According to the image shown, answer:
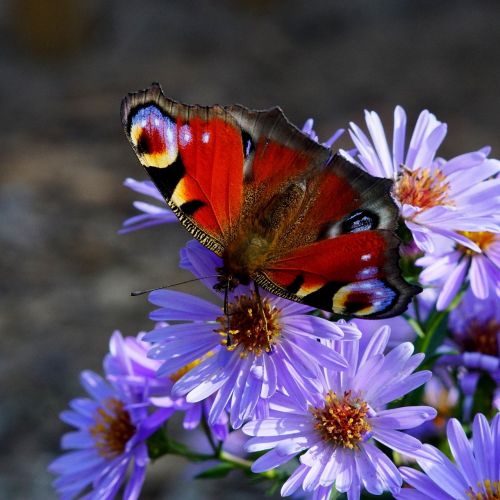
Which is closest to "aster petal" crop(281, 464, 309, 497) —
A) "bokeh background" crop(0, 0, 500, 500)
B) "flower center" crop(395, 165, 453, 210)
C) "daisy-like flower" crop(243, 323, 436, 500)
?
"daisy-like flower" crop(243, 323, 436, 500)

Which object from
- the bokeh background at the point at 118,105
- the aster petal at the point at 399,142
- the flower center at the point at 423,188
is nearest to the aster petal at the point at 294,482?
the flower center at the point at 423,188

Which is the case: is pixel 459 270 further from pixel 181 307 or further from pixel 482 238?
pixel 181 307

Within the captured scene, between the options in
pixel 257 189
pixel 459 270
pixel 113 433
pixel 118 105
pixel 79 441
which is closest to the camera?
pixel 459 270

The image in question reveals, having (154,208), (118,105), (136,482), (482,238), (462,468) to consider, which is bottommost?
(136,482)

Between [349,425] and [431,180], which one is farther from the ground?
[431,180]

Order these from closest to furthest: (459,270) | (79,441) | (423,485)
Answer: (423,485)
(459,270)
(79,441)

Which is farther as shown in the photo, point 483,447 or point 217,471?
point 217,471

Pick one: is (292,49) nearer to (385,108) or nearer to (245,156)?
(385,108)

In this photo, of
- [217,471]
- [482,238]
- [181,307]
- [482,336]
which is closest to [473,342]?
[482,336]
